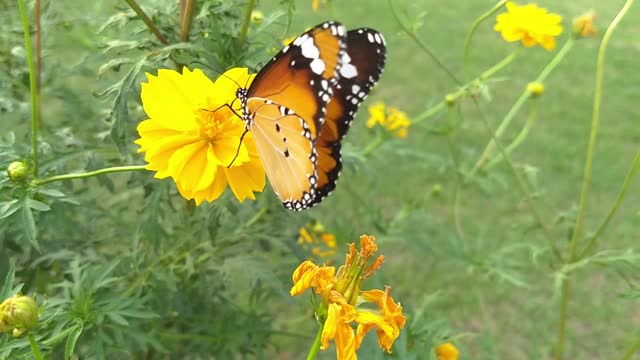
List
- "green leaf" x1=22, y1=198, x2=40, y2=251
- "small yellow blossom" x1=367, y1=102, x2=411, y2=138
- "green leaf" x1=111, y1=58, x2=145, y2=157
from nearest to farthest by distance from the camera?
1. "green leaf" x1=22, y1=198, x2=40, y2=251
2. "green leaf" x1=111, y1=58, x2=145, y2=157
3. "small yellow blossom" x1=367, y1=102, x2=411, y2=138

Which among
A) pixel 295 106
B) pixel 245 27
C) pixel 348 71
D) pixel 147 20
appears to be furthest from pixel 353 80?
pixel 147 20

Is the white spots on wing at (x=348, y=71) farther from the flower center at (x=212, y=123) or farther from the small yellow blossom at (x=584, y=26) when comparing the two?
the small yellow blossom at (x=584, y=26)

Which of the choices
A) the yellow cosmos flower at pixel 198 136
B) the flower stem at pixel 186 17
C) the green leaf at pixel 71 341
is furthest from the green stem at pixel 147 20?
the green leaf at pixel 71 341

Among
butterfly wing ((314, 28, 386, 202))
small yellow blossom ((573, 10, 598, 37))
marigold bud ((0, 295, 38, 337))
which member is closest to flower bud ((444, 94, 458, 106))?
small yellow blossom ((573, 10, 598, 37))

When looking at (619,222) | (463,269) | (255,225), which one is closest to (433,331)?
(255,225)

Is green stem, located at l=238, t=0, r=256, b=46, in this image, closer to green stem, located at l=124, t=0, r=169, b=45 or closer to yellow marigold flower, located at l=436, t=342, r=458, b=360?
green stem, located at l=124, t=0, r=169, b=45

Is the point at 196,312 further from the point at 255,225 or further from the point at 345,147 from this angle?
the point at 345,147
